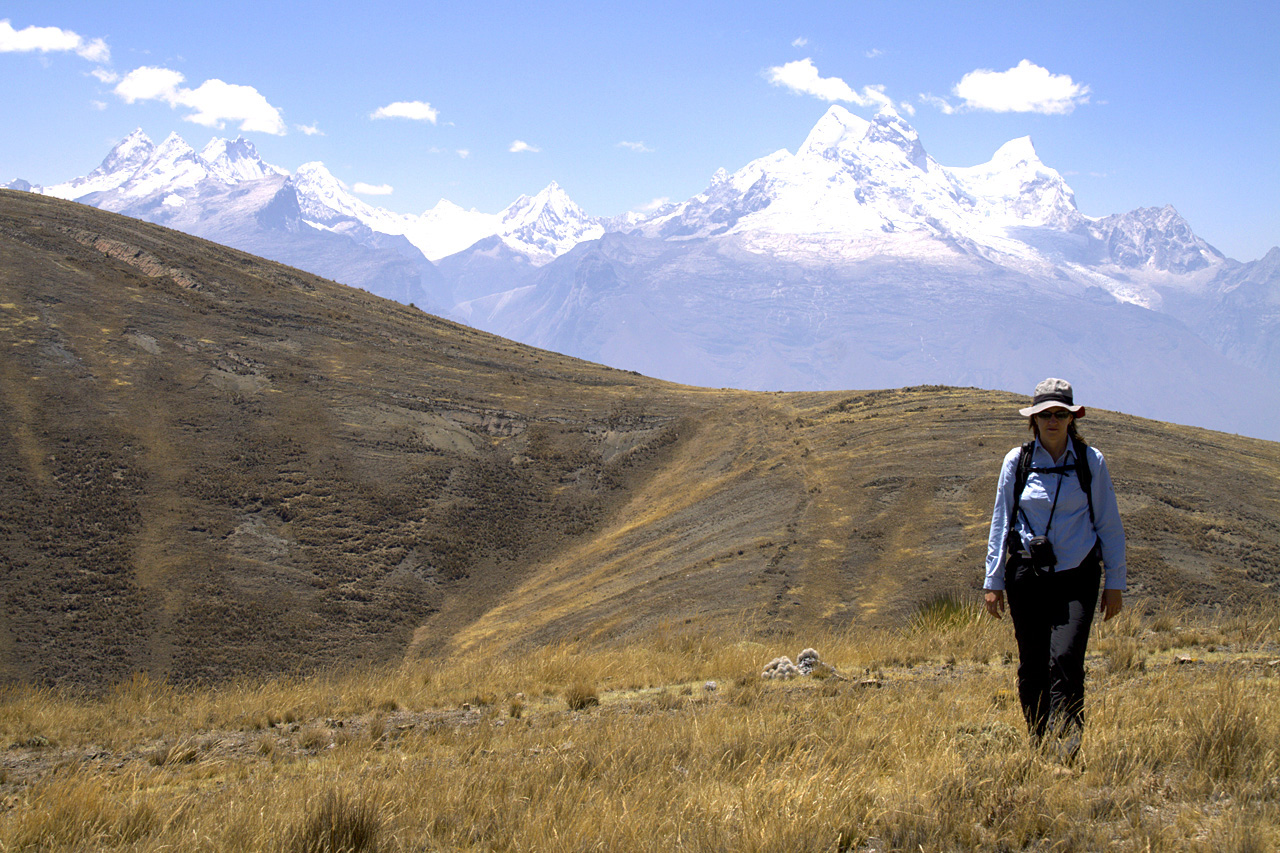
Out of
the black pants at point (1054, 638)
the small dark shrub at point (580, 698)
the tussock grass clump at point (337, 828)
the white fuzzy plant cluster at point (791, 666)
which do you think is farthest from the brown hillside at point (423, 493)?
the tussock grass clump at point (337, 828)

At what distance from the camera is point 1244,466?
2745cm

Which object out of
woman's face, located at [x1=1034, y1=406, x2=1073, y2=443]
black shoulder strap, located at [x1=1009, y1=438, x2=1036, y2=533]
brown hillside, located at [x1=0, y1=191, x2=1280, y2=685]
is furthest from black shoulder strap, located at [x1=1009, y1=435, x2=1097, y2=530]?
brown hillside, located at [x1=0, y1=191, x2=1280, y2=685]

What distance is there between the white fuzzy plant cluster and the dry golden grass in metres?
0.30

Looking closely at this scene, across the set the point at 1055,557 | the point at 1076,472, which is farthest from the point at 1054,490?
the point at 1055,557

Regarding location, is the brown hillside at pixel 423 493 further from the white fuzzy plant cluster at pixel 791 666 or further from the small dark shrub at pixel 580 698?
the small dark shrub at pixel 580 698

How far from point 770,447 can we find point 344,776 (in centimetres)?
3140

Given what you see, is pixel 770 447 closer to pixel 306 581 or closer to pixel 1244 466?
pixel 1244 466

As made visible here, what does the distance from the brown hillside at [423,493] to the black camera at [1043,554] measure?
49.5 feet

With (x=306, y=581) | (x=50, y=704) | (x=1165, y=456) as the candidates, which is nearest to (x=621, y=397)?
(x=306, y=581)

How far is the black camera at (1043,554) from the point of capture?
186 inches

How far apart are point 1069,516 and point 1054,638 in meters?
0.79

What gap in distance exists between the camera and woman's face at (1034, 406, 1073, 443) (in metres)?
4.86

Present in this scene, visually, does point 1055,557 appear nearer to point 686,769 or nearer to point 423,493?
point 686,769

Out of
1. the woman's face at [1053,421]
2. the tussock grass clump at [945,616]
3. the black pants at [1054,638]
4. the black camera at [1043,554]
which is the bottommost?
the tussock grass clump at [945,616]
